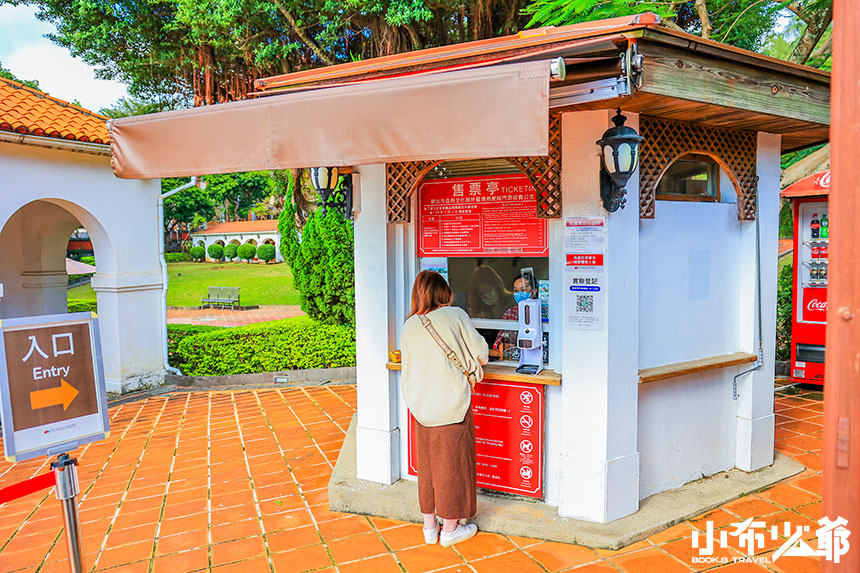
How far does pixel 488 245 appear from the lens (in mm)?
4609

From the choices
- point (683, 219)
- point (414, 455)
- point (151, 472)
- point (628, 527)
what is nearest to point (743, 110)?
point (683, 219)

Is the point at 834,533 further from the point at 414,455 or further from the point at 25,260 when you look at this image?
the point at 25,260

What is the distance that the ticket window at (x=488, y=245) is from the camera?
448cm

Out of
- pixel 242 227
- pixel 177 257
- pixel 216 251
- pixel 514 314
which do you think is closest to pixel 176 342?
pixel 514 314

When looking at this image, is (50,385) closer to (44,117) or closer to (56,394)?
(56,394)

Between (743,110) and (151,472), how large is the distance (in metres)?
5.84

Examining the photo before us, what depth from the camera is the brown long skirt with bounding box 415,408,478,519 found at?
3922mm

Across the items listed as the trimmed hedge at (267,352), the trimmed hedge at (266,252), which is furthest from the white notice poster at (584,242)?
the trimmed hedge at (266,252)

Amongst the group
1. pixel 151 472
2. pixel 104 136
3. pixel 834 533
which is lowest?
pixel 151 472

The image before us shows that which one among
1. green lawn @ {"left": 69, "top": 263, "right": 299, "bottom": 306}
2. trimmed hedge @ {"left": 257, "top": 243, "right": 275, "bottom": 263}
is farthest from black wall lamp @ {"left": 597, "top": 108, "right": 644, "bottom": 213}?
trimmed hedge @ {"left": 257, "top": 243, "right": 275, "bottom": 263}

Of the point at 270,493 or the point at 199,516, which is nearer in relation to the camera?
the point at 199,516

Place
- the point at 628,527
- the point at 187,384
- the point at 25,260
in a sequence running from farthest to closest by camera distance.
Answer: the point at 25,260 < the point at 187,384 < the point at 628,527

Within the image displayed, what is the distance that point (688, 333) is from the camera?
15.7 ft

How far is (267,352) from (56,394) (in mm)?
7039
